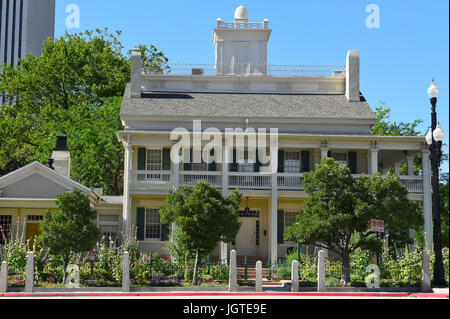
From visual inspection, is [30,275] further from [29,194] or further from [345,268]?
[345,268]

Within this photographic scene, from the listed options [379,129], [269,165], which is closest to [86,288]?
[269,165]

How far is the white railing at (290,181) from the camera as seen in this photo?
3000cm

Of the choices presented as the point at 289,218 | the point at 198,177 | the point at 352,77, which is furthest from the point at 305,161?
the point at 352,77

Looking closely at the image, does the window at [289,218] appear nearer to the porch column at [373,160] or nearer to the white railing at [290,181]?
the white railing at [290,181]

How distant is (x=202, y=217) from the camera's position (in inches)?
882

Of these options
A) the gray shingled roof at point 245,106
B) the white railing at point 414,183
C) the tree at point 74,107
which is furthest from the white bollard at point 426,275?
the tree at point 74,107

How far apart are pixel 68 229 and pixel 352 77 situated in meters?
19.5

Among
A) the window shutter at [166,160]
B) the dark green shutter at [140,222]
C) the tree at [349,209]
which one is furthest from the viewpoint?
the window shutter at [166,160]

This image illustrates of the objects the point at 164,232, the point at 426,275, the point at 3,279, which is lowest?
the point at 3,279

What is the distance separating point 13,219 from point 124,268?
10.2 meters

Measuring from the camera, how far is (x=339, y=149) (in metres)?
32.4

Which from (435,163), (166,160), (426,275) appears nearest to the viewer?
(435,163)
